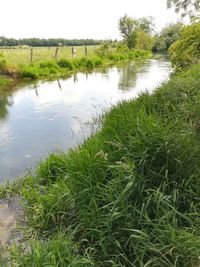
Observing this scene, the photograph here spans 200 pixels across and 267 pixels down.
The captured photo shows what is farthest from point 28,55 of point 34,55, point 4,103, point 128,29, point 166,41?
point 166,41

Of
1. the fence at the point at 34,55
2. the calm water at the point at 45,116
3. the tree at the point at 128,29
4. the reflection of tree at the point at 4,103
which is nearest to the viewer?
the calm water at the point at 45,116

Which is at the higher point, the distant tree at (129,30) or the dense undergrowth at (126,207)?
the distant tree at (129,30)

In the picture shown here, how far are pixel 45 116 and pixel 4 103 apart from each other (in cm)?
243

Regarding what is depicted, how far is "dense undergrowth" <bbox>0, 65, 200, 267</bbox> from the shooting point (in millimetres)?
2252

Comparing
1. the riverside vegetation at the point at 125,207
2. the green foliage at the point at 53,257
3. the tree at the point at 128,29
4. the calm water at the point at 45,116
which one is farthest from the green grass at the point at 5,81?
the tree at the point at 128,29

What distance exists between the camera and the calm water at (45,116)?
18.5 feet

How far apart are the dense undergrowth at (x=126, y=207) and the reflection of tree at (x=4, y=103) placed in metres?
5.77

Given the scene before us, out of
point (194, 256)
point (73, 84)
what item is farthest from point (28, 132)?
point (73, 84)

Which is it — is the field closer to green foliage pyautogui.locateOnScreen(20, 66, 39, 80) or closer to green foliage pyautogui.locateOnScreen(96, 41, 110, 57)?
green foliage pyautogui.locateOnScreen(20, 66, 39, 80)

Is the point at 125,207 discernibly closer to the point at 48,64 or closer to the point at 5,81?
the point at 5,81

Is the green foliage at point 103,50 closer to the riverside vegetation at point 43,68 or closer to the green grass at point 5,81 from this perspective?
the riverside vegetation at point 43,68

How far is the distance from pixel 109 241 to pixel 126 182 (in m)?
0.54

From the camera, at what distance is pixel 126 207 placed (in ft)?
8.31

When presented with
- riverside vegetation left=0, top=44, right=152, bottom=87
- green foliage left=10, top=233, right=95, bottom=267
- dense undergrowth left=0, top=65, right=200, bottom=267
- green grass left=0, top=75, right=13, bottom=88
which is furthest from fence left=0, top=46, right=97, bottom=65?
green foliage left=10, top=233, right=95, bottom=267
